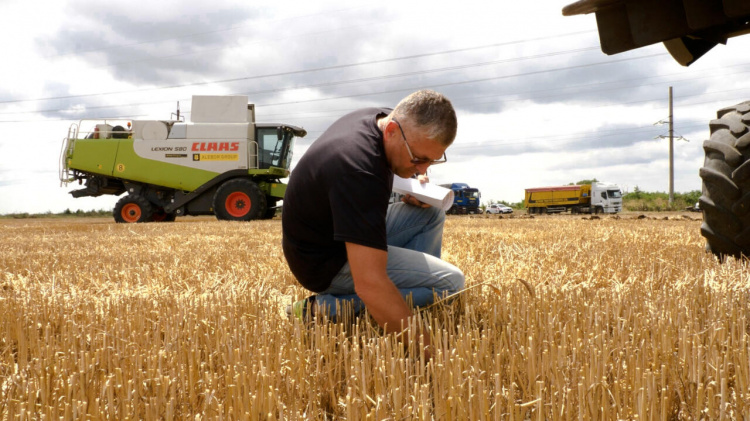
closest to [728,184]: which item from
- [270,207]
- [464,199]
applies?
[270,207]

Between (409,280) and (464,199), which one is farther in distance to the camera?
(464,199)

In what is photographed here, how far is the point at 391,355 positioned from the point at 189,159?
17693 mm

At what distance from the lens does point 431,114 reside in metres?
2.24

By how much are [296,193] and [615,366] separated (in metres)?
1.47

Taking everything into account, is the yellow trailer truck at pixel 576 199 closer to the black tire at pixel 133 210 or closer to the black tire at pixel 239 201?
the black tire at pixel 239 201

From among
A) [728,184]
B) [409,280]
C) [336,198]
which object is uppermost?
[728,184]

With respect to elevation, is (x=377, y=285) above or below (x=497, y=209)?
below

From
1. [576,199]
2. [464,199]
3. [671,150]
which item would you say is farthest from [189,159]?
[671,150]

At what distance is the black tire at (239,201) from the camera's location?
17.2 metres

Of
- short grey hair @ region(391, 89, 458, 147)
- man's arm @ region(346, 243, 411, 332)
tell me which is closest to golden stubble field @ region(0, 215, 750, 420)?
man's arm @ region(346, 243, 411, 332)

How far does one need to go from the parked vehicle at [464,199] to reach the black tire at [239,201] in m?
22.3

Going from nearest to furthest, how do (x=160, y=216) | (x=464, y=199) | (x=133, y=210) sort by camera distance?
(x=133, y=210)
(x=160, y=216)
(x=464, y=199)

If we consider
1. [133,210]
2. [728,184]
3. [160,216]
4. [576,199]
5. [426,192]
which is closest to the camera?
[426,192]

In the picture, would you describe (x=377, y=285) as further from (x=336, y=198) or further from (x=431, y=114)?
(x=431, y=114)
